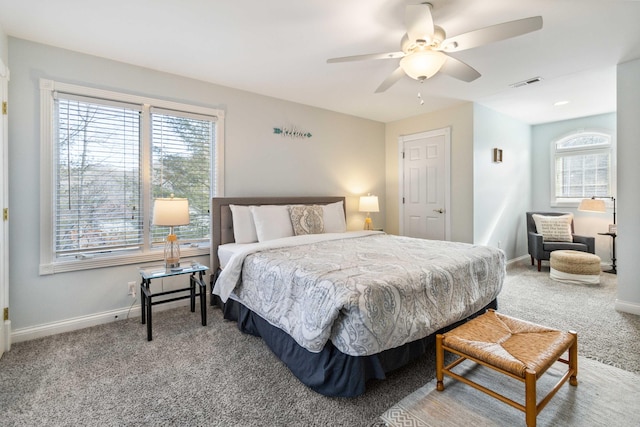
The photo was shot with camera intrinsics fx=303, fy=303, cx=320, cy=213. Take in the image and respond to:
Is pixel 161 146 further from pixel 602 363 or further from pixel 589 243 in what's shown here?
pixel 589 243

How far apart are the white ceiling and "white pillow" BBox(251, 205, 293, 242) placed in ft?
4.86

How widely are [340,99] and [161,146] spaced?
7.57 ft

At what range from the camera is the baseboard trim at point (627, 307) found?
3.03 meters

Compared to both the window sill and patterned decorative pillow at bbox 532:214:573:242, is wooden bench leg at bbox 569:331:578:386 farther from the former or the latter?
patterned decorative pillow at bbox 532:214:573:242

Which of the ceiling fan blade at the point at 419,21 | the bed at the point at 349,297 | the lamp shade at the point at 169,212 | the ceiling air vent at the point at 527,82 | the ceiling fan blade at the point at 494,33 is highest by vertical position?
the ceiling air vent at the point at 527,82

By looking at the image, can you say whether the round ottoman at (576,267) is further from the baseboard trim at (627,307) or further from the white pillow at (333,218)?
the white pillow at (333,218)

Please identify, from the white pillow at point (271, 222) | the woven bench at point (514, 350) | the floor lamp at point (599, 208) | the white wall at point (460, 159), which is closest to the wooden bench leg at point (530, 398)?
the woven bench at point (514, 350)

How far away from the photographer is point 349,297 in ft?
5.39

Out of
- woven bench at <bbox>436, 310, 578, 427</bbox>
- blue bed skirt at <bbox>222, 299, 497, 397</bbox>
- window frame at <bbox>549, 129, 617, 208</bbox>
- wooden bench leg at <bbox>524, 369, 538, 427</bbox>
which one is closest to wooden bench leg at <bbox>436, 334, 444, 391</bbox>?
woven bench at <bbox>436, 310, 578, 427</bbox>

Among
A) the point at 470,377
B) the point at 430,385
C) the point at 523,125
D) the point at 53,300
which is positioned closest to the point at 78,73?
the point at 53,300

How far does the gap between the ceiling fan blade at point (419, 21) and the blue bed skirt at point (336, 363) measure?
6.77 feet

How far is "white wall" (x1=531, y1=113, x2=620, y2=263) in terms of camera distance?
494 cm

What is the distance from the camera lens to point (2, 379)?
2.01 meters

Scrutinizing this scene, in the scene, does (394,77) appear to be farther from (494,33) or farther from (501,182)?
(501,182)
